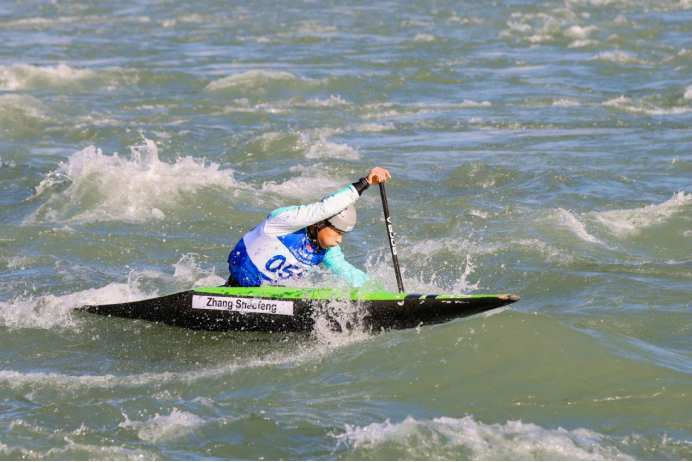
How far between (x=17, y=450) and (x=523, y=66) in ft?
57.4

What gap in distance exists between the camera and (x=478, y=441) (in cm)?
586

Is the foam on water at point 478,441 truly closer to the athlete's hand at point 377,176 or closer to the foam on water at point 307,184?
the athlete's hand at point 377,176

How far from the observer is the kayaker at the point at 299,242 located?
7613mm

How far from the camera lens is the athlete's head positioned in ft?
25.1

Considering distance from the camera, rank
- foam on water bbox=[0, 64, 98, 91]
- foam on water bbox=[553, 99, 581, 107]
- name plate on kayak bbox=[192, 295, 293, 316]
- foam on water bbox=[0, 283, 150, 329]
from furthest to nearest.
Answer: foam on water bbox=[0, 64, 98, 91]
foam on water bbox=[553, 99, 581, 107]
foam on water bbox=[0, 283, 150, 329]
name plate on kayak bbox=[192, 295, 293, 316]

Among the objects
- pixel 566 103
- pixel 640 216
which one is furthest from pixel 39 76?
pixel 640 216

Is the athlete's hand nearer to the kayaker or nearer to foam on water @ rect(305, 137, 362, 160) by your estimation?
the kayaker

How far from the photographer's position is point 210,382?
706 cm

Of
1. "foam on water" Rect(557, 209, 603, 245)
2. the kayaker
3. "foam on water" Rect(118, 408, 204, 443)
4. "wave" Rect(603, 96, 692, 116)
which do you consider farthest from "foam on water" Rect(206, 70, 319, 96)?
"foam on water" Rect(118, 408, 204, 443)

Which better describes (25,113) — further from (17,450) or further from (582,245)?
(17,450)

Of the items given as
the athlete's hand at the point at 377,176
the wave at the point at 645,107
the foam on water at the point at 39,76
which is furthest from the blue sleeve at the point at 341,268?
the foam on water at the point at 39,76

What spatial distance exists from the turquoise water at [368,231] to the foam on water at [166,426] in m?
0.02

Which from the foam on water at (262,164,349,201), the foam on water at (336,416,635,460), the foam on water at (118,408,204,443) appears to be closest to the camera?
the foam on water at (336,416,635,460)

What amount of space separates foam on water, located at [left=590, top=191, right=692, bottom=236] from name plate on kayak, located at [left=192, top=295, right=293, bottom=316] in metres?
4.67
